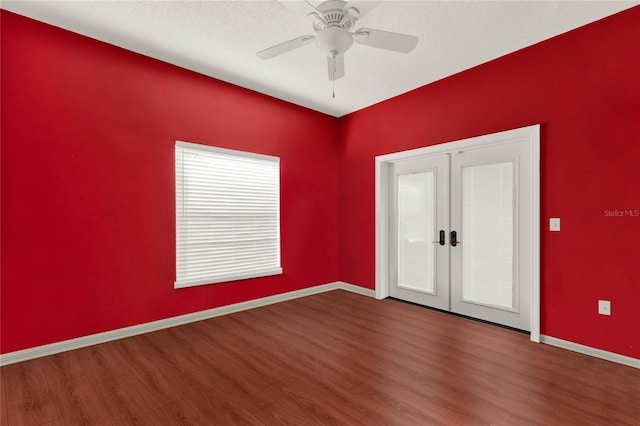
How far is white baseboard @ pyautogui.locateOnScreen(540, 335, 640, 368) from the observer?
253cm

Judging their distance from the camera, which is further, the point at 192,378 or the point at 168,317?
the point at 168,317

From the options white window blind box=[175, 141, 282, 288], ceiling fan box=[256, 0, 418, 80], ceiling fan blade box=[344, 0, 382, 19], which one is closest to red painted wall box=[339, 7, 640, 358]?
ceiling fan box=[256, 0, 418, 80]

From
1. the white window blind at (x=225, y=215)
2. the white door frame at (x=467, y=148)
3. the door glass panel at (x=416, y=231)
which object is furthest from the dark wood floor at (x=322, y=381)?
the door glass panel at (x=416, y=231)

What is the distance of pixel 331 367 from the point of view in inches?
100

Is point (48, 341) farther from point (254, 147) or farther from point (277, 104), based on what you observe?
point (277, 104)

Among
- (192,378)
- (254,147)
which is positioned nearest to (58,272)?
(192,378)

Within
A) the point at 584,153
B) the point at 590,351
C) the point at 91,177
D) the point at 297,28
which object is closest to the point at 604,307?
the point at 590,351

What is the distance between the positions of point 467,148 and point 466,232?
1.04 m

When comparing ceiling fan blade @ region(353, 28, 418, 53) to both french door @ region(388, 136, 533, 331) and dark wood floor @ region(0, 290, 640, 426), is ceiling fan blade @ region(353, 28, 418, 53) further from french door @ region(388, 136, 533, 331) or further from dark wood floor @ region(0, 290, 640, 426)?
dark wood floor @ region(0, 290, 640, 426)

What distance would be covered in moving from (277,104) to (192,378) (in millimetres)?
3650

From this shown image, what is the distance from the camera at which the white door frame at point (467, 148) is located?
3012 mm

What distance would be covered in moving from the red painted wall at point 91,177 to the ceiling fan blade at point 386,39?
7.69 feet

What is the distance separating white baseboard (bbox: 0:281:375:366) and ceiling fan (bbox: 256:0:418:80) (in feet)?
10.1

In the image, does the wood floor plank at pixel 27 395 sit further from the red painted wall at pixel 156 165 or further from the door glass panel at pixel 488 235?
the door glass panel at pixel 488 235
